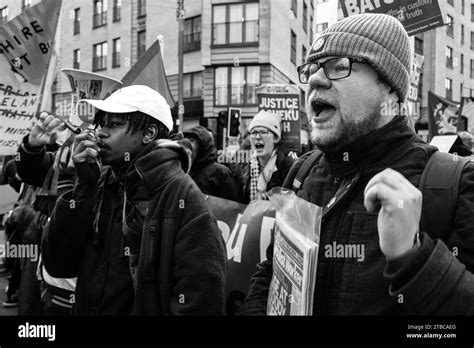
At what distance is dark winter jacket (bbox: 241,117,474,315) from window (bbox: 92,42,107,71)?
760 centimetres

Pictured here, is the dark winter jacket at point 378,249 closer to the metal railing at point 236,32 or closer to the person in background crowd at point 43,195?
the person in background crowd at point 43,195

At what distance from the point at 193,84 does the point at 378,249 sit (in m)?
20.4

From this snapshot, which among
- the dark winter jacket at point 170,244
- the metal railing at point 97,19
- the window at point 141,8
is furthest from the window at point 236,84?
the dark winter jacket at point 170,244

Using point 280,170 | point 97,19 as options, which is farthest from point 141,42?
point 280,170

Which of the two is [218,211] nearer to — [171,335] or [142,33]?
[171,335]

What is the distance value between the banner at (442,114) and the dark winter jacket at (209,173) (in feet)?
11.7

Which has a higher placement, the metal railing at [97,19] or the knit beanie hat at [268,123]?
the metal railing at [97,19]

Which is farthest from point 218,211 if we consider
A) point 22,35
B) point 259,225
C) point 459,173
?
point 459,173

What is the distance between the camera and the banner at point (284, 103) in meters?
5.42

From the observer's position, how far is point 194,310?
70.5 inches

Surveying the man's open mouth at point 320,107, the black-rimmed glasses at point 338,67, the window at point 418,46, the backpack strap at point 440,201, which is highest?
the window at point 418,46

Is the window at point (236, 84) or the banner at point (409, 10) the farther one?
the window at point (236, 84)

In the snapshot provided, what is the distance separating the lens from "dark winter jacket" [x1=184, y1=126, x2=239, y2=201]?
4266mm
